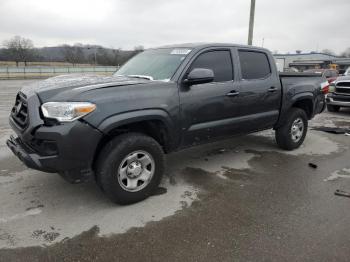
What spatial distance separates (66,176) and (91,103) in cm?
81

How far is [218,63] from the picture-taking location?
15.0ft

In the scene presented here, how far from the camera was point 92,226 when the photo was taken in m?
3.26

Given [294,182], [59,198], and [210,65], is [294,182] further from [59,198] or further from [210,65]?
[59,198]

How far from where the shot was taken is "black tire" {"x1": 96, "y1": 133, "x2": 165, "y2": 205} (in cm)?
339

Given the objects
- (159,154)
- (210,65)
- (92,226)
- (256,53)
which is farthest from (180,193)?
(256,53)

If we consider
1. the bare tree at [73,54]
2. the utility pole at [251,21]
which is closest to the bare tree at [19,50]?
the bare tree at [73,54]

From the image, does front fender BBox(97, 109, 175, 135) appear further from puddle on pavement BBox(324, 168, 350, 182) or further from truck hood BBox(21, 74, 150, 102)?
puddle on pavement BBox(324, 168, 350, 182)

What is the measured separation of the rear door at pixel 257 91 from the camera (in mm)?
4844

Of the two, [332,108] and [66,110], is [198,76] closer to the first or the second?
[66,110]

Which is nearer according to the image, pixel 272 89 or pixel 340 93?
pixel 272 89

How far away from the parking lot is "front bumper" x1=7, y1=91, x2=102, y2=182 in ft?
1.95

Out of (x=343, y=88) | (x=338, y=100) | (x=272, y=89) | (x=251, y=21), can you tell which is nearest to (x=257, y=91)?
(x=272, y=89)

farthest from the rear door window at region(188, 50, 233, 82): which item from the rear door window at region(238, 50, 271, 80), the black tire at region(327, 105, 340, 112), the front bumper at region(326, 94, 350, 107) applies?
the black tire at region(327, 105, 340, 112)

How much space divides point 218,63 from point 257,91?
85cm
